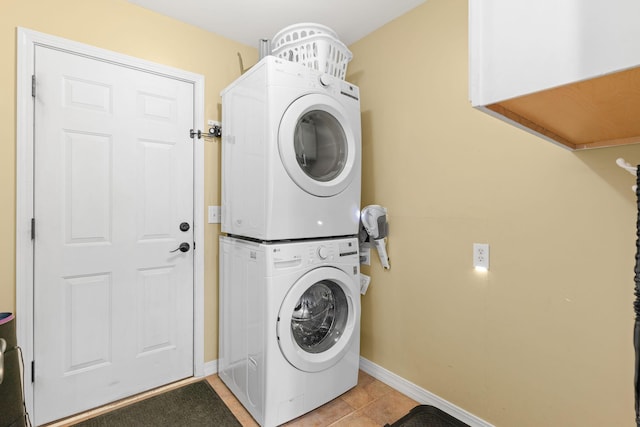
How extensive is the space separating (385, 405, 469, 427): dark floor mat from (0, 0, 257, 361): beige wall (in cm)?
135

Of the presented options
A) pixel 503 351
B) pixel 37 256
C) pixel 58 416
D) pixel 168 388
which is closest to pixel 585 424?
pixel 503 351

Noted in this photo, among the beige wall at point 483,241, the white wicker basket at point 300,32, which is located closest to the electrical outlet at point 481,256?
the beige wall at point 483,241

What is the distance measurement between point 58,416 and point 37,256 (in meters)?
0.89

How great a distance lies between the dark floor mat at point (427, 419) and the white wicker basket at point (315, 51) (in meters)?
2.03

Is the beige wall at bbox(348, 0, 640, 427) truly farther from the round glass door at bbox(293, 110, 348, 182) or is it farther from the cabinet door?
the cabinet door

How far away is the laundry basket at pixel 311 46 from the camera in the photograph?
1.85 meters

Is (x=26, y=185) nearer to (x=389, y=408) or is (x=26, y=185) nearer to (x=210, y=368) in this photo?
(x=210, y=368)

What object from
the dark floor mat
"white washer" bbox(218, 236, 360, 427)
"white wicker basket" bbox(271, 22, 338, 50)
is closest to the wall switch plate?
"white washer" bbox(218, 236, 360, 427)

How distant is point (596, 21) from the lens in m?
0.54

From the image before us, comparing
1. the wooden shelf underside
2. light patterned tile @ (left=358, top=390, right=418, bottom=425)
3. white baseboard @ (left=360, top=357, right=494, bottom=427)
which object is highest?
the wooden shelf underside

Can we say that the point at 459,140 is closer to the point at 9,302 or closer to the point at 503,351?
the point at 503,351

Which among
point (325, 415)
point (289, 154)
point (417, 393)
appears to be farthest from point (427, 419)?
point (289, 154)

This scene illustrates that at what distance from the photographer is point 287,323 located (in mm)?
1665

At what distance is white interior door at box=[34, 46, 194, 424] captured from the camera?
1700mm
